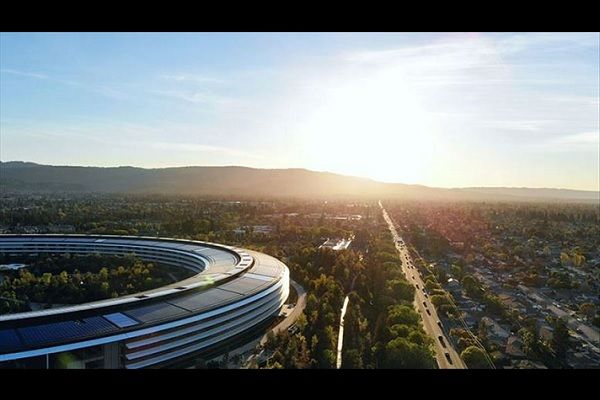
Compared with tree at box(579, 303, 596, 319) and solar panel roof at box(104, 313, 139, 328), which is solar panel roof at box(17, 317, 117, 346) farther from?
tree at box(579, 303, 596, 319)

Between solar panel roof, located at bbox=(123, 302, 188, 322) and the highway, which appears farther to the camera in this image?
the highway

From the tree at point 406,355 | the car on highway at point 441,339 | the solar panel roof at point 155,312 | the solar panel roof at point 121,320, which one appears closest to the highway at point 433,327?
the car on highway at point 441,339

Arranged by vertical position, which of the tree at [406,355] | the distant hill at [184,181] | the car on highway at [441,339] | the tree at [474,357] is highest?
the distant hill at [184,181]

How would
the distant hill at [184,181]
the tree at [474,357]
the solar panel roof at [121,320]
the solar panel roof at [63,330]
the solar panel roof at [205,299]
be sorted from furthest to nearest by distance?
the distant hill at [184,181] → the solar panel roof at [205,299] → the tree at [474,357] → the solar panel roof at [121,320] → the solar panel roof at [63,330]

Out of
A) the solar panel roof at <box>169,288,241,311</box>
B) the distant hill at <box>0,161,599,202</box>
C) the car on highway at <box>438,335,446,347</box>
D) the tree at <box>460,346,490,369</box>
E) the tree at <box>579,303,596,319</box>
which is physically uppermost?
the distant hill at <box>0,161,599,202</box>

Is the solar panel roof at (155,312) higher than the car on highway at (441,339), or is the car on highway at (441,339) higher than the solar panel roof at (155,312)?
the solar panel roof at (155,312)

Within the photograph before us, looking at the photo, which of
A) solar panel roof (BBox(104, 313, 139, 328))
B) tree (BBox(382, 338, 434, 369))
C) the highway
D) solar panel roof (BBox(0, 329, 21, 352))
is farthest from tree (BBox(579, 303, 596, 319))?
solar panel roof (BBox(0, 329, 21, 352))

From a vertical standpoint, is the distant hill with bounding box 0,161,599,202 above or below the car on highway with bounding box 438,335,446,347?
above

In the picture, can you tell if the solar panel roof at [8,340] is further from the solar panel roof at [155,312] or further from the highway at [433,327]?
the highway at [433,327]
